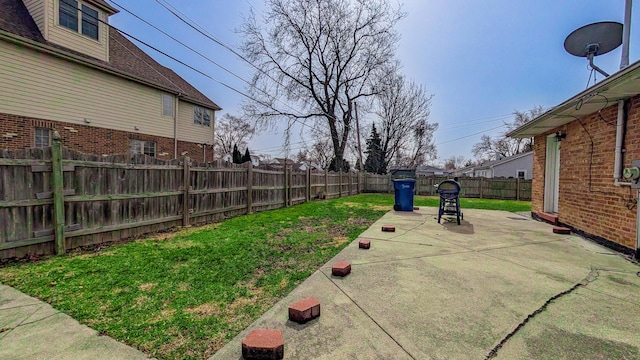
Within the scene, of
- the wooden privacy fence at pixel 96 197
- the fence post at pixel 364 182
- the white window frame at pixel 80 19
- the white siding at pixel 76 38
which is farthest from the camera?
the fence post at pixel 364 182

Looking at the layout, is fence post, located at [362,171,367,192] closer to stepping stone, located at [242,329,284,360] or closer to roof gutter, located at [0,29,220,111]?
roof gutter, located at [0,29,220,111]

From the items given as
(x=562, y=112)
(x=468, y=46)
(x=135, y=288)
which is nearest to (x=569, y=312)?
(x=135, y=288)

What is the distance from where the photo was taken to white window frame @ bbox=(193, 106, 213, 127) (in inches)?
612

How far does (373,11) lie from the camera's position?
1919 cm

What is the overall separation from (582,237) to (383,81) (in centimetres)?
1913

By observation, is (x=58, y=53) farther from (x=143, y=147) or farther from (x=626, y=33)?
(x=626, y=33)

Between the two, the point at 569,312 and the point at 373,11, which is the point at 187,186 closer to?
the point at 569,312

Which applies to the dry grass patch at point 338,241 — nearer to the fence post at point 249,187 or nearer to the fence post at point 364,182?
the fence post at point 249,187

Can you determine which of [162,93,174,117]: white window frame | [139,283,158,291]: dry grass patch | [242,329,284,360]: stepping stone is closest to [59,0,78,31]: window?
[162,93,174,117]: white window frame

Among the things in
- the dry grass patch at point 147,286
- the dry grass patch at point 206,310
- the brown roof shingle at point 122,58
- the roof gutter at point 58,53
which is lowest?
the dry grass patch at point 147,286

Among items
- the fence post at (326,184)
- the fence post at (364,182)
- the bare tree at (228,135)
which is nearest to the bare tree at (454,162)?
the bare tree at (228,135)

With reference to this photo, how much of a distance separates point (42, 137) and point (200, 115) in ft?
23.5

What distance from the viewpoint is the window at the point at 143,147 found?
41.0 ft

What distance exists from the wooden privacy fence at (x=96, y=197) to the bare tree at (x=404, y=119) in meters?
19.6
